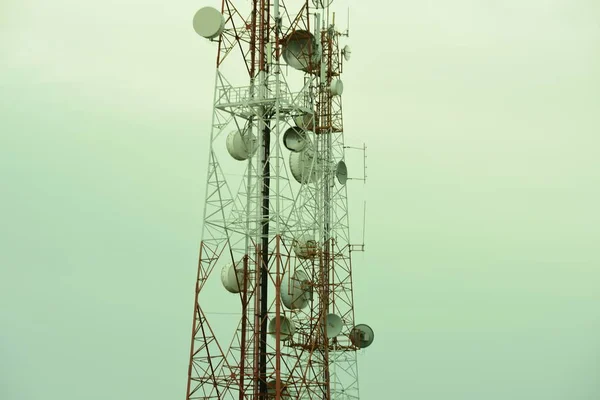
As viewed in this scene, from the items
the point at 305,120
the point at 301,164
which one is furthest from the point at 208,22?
the point at 301,164

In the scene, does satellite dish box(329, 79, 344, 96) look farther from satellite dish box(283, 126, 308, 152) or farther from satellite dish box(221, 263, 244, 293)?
satellite dish box(221, 263, 244, 293)

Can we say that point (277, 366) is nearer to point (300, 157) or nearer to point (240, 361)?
point (240, 361)

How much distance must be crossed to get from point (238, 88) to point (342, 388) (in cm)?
1558

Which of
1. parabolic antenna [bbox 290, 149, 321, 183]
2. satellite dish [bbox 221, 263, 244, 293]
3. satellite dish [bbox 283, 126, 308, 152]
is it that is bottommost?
satellite dish [bbox 221, 263, 244, 293]

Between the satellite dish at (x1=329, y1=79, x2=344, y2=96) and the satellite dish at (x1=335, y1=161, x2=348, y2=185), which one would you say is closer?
the satellite dish at (x1=329, y1=79, x2=344, y2=96)

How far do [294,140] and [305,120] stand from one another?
1589mm

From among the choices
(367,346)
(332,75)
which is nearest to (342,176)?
(332,75)

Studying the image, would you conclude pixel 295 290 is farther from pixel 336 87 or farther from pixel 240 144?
pixel 336 87

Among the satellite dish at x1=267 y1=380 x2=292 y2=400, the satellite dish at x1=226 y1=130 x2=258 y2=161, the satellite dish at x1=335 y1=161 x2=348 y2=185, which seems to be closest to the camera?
the satellite dish at x1=267 y1=380 x2=292 y2=400

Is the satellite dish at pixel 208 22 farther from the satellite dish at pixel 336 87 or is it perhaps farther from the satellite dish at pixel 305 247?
the satellite dish at pixel 305 247

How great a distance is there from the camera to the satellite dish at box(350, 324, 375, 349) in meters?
38.9

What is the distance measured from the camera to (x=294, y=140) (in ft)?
108

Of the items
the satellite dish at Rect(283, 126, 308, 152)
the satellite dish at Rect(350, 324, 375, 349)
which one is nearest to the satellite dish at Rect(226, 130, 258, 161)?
the satellite dish at Rect(283, 126, 308, 152)

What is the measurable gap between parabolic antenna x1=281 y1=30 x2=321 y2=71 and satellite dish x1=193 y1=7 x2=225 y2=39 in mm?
2895
